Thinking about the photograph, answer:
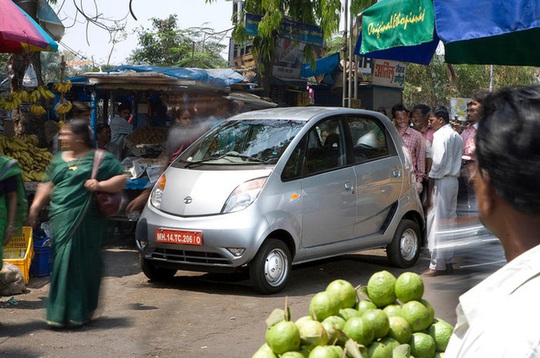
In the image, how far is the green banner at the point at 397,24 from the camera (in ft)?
18.6

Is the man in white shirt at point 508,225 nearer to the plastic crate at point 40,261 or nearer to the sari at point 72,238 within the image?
the sari at point 72,238

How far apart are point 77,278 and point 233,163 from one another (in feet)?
7.13

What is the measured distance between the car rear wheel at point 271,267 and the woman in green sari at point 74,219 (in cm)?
167

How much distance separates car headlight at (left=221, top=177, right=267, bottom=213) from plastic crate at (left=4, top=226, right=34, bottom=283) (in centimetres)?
222

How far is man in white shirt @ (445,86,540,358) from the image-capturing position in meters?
1.23

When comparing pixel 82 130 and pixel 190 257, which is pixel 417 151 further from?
pixel 82 130

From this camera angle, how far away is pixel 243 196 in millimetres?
7359

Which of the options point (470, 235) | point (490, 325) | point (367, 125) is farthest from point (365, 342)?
point (367, 125)

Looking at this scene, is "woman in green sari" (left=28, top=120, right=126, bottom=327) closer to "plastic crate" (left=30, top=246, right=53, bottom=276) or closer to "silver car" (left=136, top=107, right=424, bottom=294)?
"silver car" (left=136, top=107, right=424, bottom=294)

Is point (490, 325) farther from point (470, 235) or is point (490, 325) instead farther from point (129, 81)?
point (129, 81)

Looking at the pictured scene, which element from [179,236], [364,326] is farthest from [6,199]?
[364,326]

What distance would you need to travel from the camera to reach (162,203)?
307 inches

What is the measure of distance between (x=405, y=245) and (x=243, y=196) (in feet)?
8.54

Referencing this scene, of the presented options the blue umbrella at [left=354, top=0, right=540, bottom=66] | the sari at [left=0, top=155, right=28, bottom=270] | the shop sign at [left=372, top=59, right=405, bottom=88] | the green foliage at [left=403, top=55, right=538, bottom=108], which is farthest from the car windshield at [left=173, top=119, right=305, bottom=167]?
the green foliage at [left=403, top=55, right=538, bottom=108]
